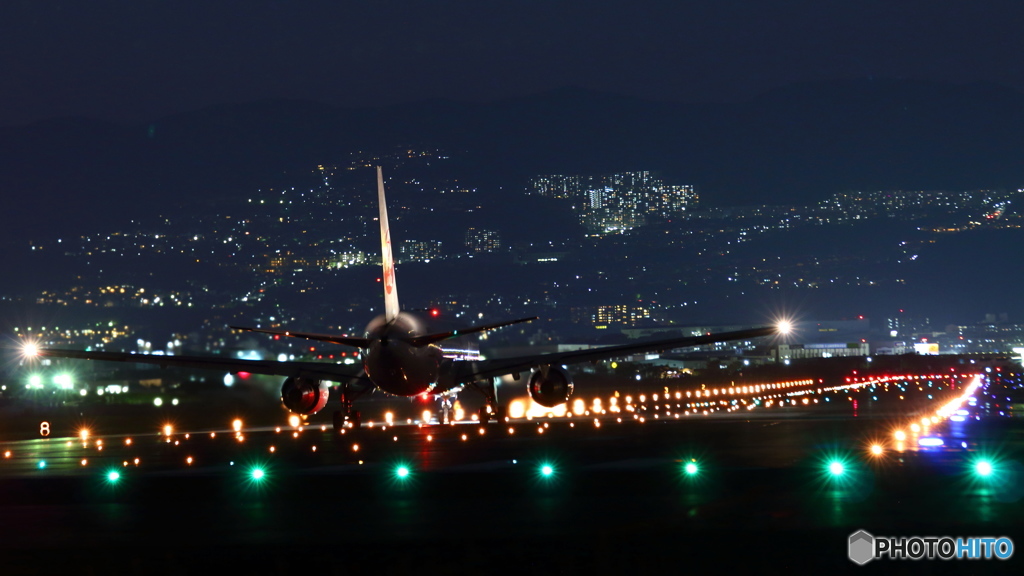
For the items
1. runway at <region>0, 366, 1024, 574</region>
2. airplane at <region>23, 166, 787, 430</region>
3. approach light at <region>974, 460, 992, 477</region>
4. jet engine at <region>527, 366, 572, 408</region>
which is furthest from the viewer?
jet engine at <region>527, 366, 572, 408</region>

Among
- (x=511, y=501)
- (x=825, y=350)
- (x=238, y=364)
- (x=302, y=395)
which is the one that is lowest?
(x=825, y=350)

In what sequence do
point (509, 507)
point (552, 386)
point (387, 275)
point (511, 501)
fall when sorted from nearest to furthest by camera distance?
point (509, 507)
point (511, 501)
point (387, 275)
point (552, 386)

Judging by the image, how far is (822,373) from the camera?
101m

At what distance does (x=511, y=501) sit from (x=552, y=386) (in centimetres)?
2188

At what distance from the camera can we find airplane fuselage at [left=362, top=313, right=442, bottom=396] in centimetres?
3834

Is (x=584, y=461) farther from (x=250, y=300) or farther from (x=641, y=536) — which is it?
(x=250, y=300)

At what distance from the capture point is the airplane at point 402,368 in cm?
3928

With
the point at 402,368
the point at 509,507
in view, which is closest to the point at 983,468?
the point at 509,507

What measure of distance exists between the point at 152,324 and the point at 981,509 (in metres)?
107

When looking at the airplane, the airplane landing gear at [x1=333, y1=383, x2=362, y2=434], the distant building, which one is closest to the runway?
the airplane

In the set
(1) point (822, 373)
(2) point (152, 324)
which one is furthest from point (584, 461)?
(2) point (152, 324)

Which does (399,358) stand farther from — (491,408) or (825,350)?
(825,350)

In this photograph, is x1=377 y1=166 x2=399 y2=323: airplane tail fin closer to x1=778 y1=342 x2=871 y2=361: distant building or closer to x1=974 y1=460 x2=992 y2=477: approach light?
x1=974 y1=460 x2=992 y2=477: approach light

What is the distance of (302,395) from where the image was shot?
42.7m
